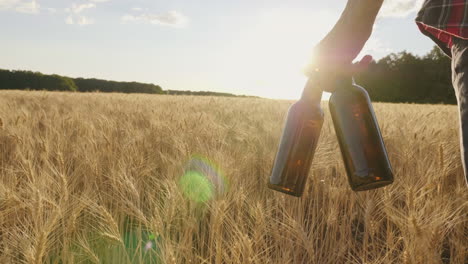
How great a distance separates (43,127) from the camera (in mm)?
3045

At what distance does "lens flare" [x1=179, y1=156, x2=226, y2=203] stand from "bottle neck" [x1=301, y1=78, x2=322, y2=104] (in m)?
0.63

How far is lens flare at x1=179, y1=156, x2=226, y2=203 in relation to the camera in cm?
136

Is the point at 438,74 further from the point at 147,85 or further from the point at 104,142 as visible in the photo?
the point at 104,142

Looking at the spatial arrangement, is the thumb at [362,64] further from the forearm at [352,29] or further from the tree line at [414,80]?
the tree line at [414,80]

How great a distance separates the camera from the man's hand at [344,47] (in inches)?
28.4

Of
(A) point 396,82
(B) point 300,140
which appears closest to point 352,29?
(B) point 300,140

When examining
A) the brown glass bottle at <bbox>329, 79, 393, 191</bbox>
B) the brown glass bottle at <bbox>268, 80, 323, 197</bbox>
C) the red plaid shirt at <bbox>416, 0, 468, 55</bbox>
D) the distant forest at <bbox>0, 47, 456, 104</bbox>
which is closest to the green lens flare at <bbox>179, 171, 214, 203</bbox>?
the brown glass bottle at <bbox>268, 80, 323, 197</bbox>

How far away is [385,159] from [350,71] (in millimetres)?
206

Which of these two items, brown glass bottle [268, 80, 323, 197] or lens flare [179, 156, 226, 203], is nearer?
brown glass bottle [268, 80, 323, 197]

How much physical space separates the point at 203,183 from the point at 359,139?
2.64ft

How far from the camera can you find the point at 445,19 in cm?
70

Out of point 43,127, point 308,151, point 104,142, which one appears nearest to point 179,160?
point 104,142

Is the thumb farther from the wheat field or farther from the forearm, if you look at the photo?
the wheat field

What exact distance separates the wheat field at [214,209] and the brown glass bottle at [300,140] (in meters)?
0.18
